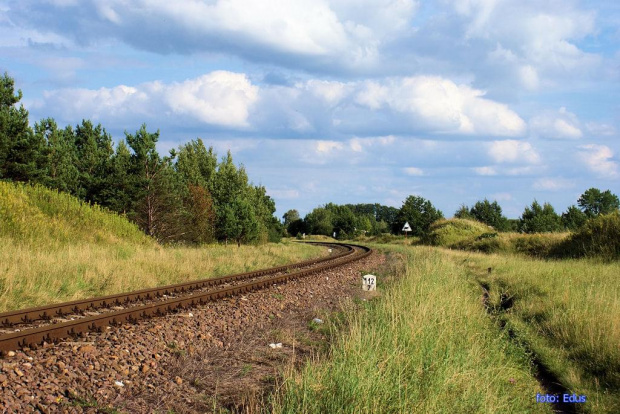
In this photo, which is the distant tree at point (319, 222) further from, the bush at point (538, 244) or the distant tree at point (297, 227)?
the bush at point (538, 244)

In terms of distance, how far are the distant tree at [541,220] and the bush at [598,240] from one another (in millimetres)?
42013

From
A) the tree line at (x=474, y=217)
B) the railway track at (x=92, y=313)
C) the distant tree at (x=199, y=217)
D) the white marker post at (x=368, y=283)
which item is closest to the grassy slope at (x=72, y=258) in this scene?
the railway track at (x=92, y=313)

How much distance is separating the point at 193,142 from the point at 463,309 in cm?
7357

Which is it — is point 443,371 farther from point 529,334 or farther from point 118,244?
point 118,244

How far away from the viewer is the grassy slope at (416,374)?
4898 mm

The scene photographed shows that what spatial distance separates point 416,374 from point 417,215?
83.8 m

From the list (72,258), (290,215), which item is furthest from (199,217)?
(290,215)

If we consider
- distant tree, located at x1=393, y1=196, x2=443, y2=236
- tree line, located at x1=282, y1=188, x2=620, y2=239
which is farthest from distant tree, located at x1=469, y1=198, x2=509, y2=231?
distant tree, located at x1=393, y1=196, x2=443, y2=236

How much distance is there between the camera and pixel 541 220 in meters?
85.5

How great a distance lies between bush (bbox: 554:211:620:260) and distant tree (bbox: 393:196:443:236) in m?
52.1

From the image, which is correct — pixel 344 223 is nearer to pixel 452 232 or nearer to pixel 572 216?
pixel 572 216

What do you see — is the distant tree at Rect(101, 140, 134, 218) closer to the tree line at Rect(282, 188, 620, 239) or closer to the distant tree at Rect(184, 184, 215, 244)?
the distant tree at Rect(184, 184, 215, 244)

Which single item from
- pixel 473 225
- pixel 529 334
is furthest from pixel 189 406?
pixel 473 225

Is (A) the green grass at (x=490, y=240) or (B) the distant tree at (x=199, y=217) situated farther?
(B) the distant tree at (x=199, y=217)
